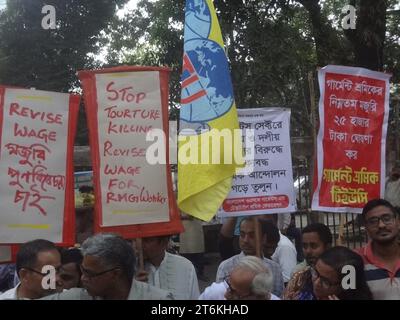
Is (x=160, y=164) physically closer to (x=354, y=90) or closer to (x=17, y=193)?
(x=17, y=193)

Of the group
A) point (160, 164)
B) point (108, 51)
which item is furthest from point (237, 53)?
point (108, 51)

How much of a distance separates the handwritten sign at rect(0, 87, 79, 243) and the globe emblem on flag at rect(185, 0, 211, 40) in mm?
993

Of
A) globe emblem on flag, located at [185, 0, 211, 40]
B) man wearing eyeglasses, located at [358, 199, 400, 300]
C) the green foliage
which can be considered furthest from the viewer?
the green foliage

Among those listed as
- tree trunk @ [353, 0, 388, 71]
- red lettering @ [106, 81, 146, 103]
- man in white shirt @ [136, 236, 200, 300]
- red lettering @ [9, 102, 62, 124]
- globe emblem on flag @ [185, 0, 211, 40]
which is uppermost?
tree trunk @ [353, 0, 388, 71]

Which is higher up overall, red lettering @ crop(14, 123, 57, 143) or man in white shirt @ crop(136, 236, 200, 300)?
red lettering @ crop(14, 123, 57, 143)

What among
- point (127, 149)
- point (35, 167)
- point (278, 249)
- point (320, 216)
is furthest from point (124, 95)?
point (320, 216)

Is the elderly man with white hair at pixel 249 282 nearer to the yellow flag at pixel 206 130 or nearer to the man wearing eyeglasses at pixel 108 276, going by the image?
the man wearing eyeglasses at pixel 108 276

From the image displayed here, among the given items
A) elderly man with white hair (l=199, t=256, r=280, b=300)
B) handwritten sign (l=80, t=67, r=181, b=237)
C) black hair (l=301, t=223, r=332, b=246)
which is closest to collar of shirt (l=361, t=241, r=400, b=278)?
black hair (l=301, t=223, r=332, b=246)

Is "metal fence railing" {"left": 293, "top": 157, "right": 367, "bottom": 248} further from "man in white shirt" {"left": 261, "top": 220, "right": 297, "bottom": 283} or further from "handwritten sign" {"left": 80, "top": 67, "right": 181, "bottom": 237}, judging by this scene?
"handwritten sign" {"left": 80, "top": 67, "right": 181, "bottom": 237}

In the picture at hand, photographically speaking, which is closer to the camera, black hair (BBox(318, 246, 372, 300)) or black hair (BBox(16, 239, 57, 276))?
black hair (BBox(318, 246, 372, 300))

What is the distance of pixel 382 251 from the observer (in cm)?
357

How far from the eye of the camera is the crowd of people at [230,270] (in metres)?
2.77

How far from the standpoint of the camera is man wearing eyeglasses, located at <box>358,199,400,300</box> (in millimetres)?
3324

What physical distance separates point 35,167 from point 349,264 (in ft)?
6.66
